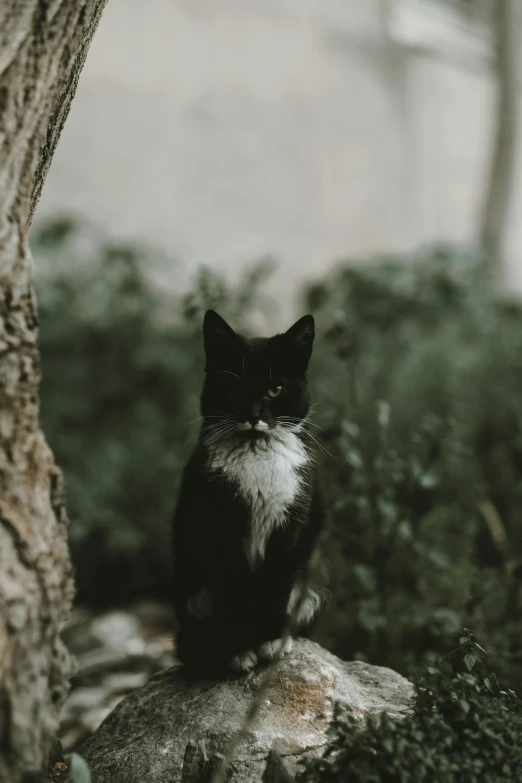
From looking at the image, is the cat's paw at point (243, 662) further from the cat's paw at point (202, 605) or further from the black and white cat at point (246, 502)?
the cat's paw at point (202, 605)

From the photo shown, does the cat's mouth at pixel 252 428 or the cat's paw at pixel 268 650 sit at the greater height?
the cat's mouth at pixel 252 428

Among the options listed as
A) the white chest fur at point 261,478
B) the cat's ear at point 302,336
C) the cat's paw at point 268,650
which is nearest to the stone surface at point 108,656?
the cat's paw at point 268,650

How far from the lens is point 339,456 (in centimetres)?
367

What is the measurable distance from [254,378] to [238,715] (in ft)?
3.23

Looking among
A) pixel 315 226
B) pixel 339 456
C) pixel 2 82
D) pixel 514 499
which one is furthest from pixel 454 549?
pixel 315 226

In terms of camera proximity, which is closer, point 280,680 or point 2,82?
point 2,82

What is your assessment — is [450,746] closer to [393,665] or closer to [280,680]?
[280,680]

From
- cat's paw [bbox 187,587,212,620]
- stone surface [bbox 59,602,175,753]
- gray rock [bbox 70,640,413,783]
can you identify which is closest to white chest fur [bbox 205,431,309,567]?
cat's paw [bbox 187,587,212,620]

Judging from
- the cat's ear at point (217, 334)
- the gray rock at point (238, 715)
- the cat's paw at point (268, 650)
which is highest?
the cat's ear at point (217, 334)

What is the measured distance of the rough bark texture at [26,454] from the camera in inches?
65.6

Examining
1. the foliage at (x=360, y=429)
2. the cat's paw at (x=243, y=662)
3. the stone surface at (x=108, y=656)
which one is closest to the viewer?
the cat's paw at (x=243, y=662)

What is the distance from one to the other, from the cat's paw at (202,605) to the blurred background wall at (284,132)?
13.9 ft

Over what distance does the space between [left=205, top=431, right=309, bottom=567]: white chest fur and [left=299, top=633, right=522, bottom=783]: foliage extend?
1.82ft

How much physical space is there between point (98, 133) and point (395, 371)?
3259 millimetres
